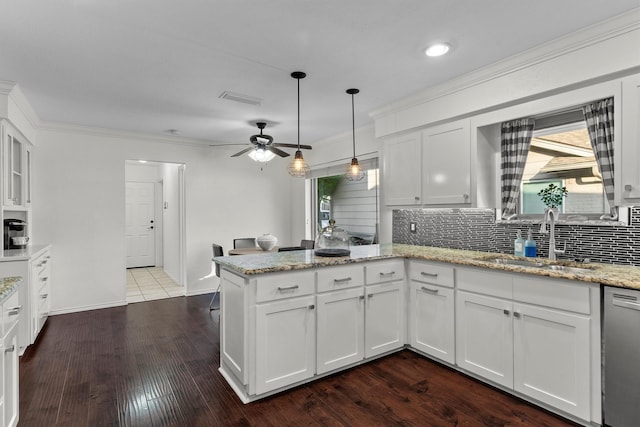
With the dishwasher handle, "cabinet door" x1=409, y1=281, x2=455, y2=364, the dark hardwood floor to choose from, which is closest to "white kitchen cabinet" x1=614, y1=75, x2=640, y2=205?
the dishwasher handle

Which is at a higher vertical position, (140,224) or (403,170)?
(403,170)

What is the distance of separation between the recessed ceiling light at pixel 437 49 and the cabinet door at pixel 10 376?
9.85ft

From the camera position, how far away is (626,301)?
187 cm

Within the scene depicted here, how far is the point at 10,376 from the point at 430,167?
332 cm

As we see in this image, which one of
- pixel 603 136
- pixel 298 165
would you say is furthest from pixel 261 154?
pixel 603 136

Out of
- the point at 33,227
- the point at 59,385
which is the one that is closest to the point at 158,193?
the point at 33,227

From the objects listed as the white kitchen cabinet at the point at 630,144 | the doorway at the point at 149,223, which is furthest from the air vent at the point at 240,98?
the doorway at the point at 149,223

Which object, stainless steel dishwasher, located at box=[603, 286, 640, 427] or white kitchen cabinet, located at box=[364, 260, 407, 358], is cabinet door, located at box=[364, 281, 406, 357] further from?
stainless steel dishwasher, located at box=[603, 286, 640, 427]

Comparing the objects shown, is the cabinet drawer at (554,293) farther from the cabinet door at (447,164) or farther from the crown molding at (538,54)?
the crown molding at (538,54)

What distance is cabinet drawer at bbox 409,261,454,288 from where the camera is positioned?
2.77 meters

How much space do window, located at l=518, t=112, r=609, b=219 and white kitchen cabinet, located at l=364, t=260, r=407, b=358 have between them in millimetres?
1265

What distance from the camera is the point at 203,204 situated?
563 cm

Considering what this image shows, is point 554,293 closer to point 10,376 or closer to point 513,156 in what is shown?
point 513,156

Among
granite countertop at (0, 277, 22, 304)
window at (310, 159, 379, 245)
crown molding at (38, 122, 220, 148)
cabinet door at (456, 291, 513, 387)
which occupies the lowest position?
cabinet door at (456, 291, 513, 387)
